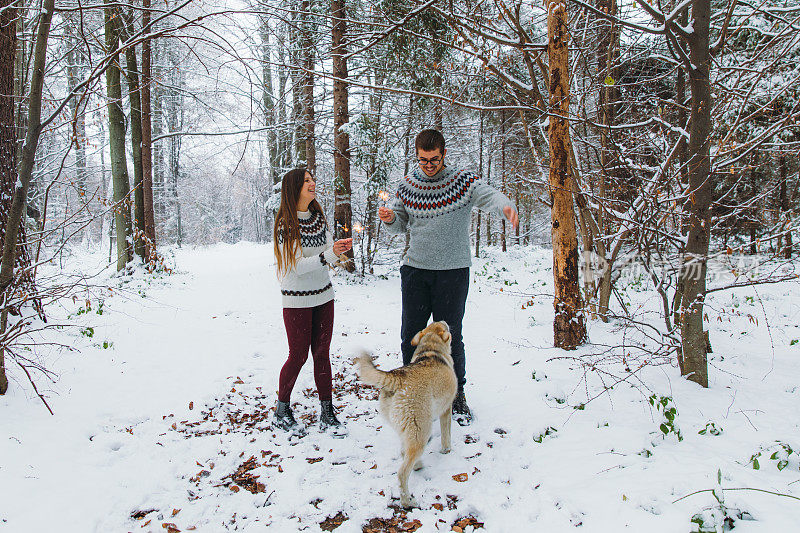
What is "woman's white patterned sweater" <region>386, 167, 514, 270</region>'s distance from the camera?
3.51 m

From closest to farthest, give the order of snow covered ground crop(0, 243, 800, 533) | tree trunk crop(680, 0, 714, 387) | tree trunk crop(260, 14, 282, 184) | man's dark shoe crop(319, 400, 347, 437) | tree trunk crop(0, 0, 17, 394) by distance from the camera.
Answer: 1. snow covered ground crop(0, 243, 800, 533)
2. tree trunk crop(680, 0, 714, 387)
3. man's dark shoe crop(319, 400, 347, 437)
4. tree trunk crop(0, 0, 17, 394)
5. tree trunk crop(260, 14, 282, 184)

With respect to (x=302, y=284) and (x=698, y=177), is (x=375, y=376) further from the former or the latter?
(x=698, y=177)

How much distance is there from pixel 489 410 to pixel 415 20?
6.07 m

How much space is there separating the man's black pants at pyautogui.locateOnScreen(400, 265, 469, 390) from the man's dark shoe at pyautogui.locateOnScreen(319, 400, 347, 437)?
32.8 inches

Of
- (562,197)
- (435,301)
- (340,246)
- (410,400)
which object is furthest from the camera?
(562,197)

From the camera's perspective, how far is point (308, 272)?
11.6 ft

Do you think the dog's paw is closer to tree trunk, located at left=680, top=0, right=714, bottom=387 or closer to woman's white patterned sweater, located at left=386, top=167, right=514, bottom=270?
woman's white patterned sweater, located at left=386, top=167, right=514, bottom=270

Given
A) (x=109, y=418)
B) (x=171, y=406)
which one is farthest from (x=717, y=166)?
(x=109, y=418)

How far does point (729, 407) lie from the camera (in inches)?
128

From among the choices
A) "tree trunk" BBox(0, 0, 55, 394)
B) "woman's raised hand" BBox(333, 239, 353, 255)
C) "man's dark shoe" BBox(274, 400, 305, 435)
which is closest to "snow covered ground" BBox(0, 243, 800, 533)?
"man's dark shoe" BBox(274, 400, 305, 435)

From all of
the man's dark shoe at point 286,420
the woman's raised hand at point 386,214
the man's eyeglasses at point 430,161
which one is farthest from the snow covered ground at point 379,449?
the man's eyeglasses at point 430,161

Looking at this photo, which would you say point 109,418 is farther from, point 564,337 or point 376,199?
point 376,199

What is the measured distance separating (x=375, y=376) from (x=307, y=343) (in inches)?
45.6

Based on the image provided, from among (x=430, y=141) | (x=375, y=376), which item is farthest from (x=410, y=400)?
(x=430, y=141)
